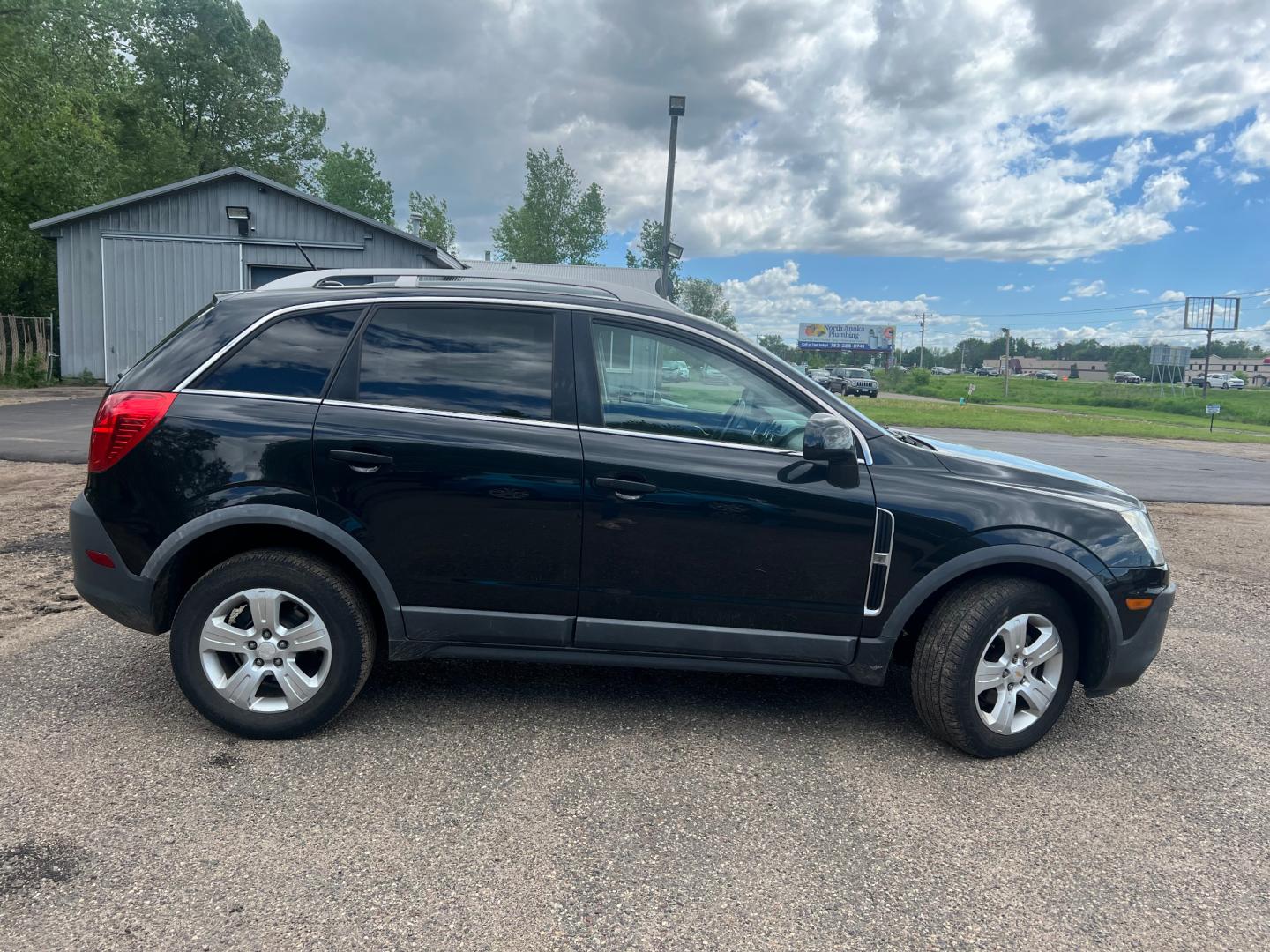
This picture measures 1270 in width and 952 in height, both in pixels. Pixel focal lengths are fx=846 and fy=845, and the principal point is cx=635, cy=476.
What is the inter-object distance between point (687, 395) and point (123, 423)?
222 cm

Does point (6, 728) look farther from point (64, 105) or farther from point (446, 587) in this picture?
point (64, 105)

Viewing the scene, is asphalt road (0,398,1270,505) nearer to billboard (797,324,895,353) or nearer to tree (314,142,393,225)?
tree (314,142,393,225)

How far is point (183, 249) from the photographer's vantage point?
62.8 ft

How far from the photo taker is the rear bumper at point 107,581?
334 cm

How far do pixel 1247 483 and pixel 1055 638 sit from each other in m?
12.8

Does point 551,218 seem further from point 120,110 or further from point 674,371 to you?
point 674,371

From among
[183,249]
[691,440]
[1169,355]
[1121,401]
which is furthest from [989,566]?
[1169,355]

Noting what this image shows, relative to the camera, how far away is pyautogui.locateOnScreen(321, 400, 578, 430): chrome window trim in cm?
336

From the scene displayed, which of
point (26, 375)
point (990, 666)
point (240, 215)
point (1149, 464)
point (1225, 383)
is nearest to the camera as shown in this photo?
point (990, 666)

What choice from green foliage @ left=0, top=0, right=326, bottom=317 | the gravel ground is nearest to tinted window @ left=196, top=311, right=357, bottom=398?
the gravel ground

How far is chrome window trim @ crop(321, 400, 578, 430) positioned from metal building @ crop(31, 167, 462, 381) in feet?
55.3

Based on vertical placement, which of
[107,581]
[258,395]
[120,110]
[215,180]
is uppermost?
[120,110]

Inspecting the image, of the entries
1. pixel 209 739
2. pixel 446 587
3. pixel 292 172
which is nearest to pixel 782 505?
pixel 446 587

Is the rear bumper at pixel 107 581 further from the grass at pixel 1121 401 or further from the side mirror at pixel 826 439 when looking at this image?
the grass at pixel 1121 401
